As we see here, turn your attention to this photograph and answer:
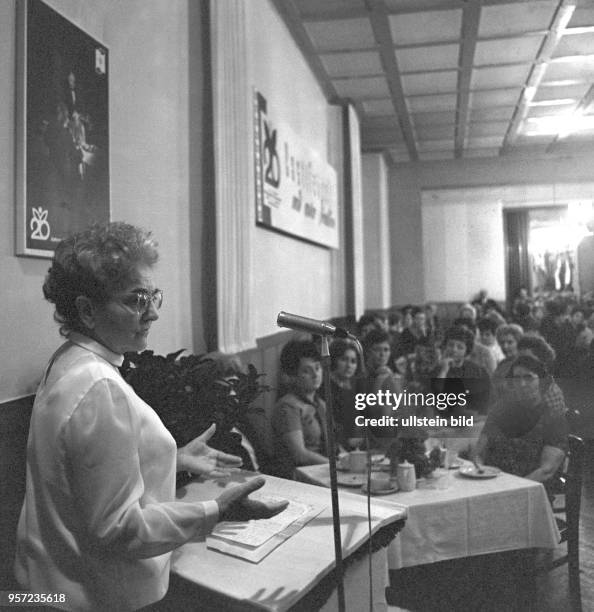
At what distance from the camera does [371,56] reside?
5047 mm

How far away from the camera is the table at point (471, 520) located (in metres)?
1.99

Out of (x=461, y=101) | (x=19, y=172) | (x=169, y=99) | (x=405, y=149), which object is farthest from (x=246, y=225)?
(x=405, y=149)

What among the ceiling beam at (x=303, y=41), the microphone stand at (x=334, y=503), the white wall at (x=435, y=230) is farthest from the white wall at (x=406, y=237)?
the microphone stand at (x=334, y=503)

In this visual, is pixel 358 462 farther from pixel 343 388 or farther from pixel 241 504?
pixel 241 504

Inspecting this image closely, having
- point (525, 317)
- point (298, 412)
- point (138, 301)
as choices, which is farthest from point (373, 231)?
point (138, 301)

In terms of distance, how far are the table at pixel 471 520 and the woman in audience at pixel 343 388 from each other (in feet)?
2.70

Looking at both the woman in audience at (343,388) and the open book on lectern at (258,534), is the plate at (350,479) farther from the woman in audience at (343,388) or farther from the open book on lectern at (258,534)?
the open book on lectern at (258,534)

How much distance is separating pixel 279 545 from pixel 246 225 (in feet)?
6.81

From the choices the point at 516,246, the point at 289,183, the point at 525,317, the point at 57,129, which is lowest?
the point at 525,317

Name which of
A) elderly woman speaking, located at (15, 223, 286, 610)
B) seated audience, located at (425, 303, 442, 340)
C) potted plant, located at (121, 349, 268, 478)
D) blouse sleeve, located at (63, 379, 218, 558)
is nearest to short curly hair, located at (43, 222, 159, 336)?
elderly woman speaking, located at (15, 223, 286, 610)

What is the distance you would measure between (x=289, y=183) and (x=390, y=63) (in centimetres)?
183

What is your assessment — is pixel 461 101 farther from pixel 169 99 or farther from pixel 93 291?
pixel 93 291

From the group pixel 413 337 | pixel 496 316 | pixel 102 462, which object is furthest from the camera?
pixel 413 337

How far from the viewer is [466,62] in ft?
16.9
